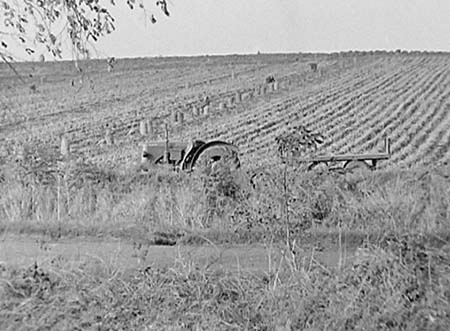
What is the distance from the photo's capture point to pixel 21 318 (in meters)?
7.19

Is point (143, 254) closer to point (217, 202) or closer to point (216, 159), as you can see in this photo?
point (217, 202)

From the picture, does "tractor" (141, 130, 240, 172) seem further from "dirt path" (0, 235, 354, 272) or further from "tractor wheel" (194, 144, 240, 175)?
"dirt path" (0, 235, 354, 272)

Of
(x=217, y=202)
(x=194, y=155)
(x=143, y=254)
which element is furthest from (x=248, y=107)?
(x=143, y=254)

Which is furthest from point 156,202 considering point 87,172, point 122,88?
point 122,88

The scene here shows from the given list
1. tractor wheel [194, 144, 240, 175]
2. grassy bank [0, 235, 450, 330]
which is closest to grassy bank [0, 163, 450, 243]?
tractor wheel [194, 144, 240, 175]

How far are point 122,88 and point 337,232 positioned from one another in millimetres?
44662

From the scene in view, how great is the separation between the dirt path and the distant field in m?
1.87

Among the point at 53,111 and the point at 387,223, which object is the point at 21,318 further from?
the point at 53,111

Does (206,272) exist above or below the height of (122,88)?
below

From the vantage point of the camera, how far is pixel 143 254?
962 cm

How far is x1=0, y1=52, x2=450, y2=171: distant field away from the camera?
23.3 meters

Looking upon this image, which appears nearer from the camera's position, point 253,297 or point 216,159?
point 253,297

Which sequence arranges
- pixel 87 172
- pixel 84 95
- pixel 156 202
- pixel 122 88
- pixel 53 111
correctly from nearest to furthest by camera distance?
pixel 156 202
pixel 87 172
pixel 53 111
pixel 84 95
pixel 122 88

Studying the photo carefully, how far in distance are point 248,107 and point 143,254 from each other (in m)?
29.3
